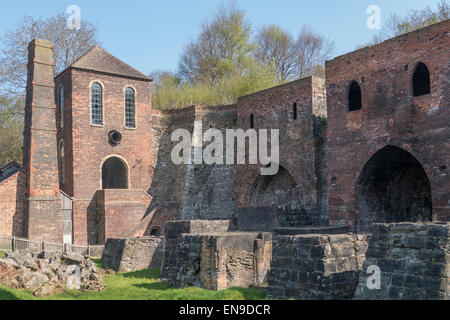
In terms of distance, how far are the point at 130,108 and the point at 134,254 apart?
39.2ft

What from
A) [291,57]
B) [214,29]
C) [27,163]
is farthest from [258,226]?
[291,57]

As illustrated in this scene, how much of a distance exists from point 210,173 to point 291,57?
59.5ft

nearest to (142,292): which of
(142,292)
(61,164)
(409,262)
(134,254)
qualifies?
(142,292)

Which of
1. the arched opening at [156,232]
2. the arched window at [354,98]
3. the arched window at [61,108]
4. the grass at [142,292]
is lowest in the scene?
the grass at [142,292]

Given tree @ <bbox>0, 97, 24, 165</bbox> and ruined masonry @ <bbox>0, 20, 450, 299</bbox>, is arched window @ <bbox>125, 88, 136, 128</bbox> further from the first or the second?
tree @ <bbox>0, 97, 24, 165</bbox>

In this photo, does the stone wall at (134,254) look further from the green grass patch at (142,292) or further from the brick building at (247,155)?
the brick building at (247,155)

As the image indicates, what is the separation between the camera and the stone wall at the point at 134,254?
1541cm

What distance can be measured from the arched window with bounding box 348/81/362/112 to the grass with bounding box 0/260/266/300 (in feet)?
31.3

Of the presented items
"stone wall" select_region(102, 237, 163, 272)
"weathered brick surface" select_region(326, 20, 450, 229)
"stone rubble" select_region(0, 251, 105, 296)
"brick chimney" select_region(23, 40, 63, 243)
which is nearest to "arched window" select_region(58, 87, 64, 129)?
"brick chimney" select_region(23, 40, 63, 243)

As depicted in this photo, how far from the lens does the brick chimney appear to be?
2070 cm

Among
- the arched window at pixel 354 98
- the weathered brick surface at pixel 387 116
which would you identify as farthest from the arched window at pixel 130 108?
the arched window at pixel 354 98

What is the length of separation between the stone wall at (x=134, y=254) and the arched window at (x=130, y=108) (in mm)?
10415

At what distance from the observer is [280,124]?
2142cm

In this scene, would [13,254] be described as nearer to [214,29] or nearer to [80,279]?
[80,279]
